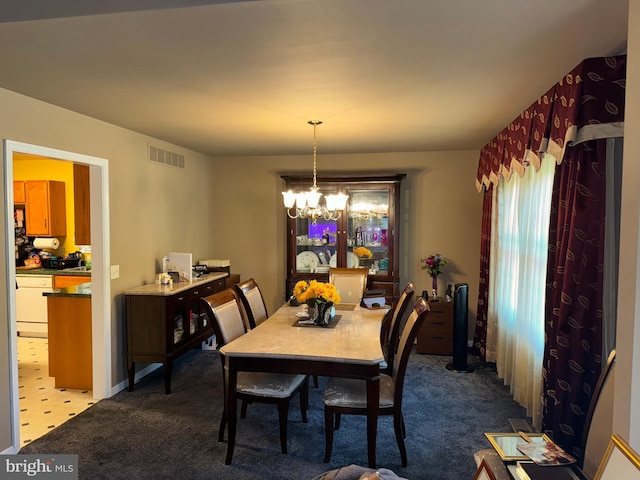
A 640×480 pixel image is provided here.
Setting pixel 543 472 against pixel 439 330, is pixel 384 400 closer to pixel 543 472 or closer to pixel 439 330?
pixel 543 472

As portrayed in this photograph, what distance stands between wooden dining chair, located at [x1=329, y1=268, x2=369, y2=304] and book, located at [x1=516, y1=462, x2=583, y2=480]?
2.79 m

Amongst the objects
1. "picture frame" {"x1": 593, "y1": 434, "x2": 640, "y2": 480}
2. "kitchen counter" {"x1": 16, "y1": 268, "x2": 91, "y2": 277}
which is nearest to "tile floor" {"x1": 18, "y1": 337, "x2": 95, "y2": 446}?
"kitchen counter" {"x1": 16, "y1": 268, "x2": 91, "y2": 277}

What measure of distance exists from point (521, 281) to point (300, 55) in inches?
98.1

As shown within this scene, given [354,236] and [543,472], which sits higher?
[354,236]

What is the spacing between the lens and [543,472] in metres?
1.50

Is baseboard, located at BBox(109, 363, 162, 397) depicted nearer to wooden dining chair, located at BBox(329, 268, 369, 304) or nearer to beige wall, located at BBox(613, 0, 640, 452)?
wooden dining chair, located at BBox(329, 268, 369, 304)

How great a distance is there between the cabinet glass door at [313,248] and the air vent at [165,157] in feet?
5.16

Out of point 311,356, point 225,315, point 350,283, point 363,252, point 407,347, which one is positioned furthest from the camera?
point 363,252

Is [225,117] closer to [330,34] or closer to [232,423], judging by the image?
[330,34]

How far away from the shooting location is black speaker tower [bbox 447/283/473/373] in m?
4.10

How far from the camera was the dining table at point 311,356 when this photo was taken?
2.32 m

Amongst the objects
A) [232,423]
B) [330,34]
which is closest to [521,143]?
[330,34]

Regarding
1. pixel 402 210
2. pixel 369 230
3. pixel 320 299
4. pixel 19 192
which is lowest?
pixel 320 299
